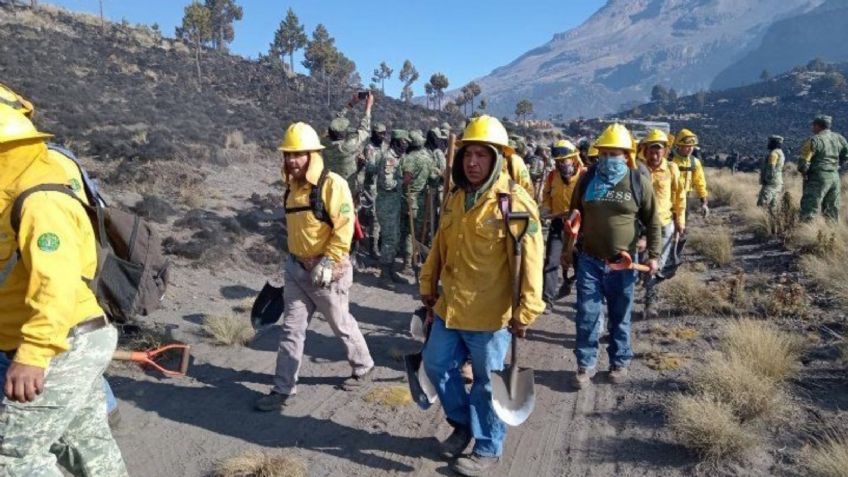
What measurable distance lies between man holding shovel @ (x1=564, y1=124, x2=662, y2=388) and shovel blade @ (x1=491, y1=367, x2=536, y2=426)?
1.68 metres

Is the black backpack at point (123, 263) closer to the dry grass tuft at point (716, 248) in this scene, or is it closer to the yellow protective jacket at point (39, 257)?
the yellow protective jacket at point (39, 257)

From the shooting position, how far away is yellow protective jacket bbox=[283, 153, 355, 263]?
168 inches

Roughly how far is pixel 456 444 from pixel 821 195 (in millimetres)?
8569

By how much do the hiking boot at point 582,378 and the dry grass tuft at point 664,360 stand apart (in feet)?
2.25

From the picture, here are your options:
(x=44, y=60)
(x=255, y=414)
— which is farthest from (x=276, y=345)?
(x=44, y=60)

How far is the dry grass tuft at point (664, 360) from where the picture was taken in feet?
16.9

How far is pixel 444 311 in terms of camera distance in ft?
11.4

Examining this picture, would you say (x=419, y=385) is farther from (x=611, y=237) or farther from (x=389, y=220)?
(x=389, y=220)

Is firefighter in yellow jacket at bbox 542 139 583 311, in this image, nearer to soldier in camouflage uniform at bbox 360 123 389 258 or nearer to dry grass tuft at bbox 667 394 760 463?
dry grass tuft at bbox 667 394 760 463

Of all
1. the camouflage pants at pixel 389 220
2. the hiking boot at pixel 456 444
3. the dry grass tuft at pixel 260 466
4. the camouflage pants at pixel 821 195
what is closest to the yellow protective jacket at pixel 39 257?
the dry grass tuft at pixel 260 466

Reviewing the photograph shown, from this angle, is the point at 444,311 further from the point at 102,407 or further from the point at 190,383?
the point at 190,383

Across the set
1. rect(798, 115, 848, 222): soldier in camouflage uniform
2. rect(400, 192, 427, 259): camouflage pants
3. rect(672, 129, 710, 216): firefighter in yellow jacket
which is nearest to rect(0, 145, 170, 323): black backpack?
rect(400, 192, 427, 259): camouflage pants

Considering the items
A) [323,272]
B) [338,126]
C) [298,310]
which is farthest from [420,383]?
[338,126]

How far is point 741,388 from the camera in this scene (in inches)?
165
